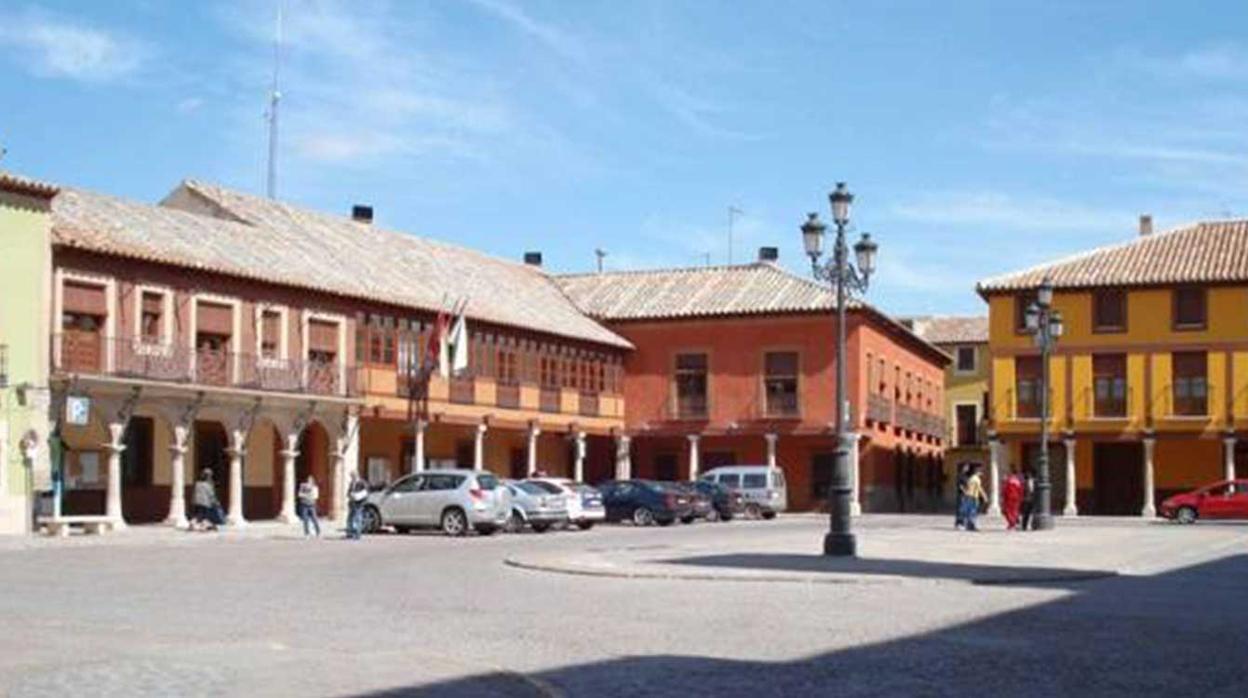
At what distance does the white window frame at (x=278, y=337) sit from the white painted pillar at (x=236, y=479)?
238 cm

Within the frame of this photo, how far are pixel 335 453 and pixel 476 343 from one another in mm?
8286

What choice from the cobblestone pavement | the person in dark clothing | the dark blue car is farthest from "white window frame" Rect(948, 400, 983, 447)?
the cobblestone pavement

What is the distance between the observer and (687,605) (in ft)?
58.6

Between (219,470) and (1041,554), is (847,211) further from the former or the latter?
(219,470)

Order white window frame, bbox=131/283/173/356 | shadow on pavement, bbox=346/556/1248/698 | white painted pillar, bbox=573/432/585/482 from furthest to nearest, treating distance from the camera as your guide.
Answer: white painted pillar, bbox=573/432/585/482 → white window frame, bbox=131/283/173/356 → shadow on pavement, bbox=346/556/1248/698

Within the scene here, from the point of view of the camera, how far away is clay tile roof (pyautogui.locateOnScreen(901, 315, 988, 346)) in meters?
91.6

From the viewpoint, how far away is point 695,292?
67438 mm

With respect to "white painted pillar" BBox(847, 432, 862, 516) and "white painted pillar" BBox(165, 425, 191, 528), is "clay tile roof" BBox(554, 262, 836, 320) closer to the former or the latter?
"white painted pillar" BBox(847, 432, 862, 516)

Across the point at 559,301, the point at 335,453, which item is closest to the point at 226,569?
the point at 335,453

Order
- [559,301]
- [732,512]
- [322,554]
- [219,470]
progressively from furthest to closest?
1. [559,301]
2. [732,512]
3. [219,470]
4. [322,554]

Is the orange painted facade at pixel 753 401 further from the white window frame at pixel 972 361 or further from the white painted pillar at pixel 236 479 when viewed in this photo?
the white window frame at pixel 972 361

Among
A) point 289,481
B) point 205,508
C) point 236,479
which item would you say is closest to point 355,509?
point 205,508

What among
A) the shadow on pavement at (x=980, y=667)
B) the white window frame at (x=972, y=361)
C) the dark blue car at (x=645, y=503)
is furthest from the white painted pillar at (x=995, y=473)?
the shadow on pavement at (x=980, y=667)

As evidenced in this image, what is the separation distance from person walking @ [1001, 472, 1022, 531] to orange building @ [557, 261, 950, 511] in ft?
67.5
